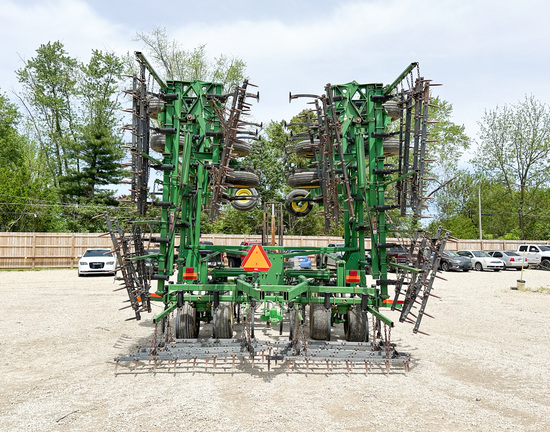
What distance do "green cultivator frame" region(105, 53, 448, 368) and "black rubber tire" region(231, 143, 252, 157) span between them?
0.29 meters

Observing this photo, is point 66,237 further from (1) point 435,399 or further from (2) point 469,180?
(2) point 469,180

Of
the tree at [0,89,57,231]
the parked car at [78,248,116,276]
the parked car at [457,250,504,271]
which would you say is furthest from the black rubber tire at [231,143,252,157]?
the tree at [0,89,57,231]

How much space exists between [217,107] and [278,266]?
2808mm

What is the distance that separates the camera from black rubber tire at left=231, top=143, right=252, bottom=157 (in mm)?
8680

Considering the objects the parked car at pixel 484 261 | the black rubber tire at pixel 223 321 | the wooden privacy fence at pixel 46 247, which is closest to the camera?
the black rubber tire at pixel 223 321

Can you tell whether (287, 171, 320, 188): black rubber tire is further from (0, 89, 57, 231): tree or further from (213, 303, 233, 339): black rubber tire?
(0, 89, 57, 231): tree

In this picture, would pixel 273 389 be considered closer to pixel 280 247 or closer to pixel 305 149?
pixel 280 247

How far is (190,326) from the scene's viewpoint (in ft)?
23.9

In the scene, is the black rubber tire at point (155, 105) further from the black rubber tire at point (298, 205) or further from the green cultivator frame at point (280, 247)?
the black rubber tire at point (298, 205)

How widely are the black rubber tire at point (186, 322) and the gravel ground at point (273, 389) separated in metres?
0.98

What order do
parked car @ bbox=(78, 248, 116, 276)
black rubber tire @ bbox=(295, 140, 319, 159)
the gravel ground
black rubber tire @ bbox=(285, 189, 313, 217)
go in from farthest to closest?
1. parked car @ bbox=(78, 248, 116, 276)
2. black rubber tire @ bbox=(285, 189, 313, 217)
3. black rubber tire @ bbox=(295, 140, 319, 159)
4. the gravel ground

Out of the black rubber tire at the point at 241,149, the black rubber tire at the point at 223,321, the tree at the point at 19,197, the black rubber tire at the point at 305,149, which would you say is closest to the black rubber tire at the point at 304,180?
the black rubber tire at the point at 305,149

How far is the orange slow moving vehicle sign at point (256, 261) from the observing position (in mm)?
6770

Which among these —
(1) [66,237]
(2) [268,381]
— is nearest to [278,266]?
(2) [268,381]
